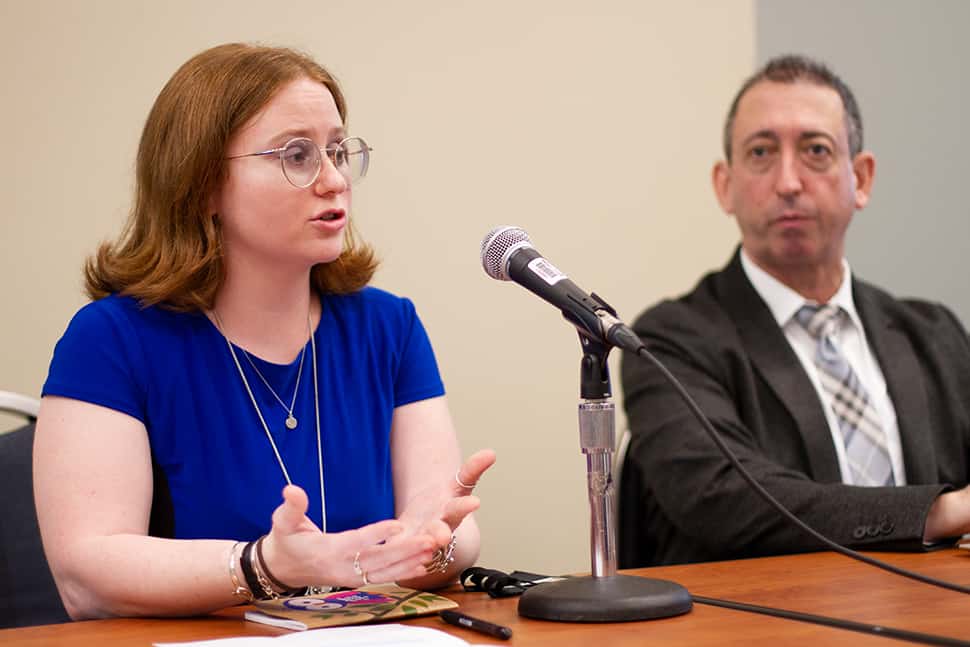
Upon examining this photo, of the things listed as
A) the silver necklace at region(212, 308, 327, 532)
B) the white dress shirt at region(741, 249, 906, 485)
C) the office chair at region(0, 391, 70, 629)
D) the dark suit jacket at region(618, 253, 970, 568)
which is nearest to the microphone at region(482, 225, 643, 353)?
the silver necklace at region(212, 308, 327, 532)

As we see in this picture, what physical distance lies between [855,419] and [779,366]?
0.63 ft

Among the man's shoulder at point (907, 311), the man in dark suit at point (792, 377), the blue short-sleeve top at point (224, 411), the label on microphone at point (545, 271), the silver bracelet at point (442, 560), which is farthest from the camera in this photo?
the man's shoulder at point (907, 311)

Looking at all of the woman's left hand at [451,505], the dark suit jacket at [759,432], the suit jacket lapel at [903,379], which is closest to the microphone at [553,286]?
the woman's left hand at [451,505]

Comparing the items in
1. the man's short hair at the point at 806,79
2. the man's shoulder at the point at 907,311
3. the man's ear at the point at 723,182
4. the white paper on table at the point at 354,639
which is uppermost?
the man's short hair at the point at 806,79

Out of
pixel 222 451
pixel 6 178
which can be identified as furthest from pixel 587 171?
pixel 222 451

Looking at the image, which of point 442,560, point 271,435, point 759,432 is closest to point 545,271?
point 442,560

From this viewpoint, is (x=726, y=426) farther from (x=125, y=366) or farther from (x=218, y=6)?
(x=218, y=6)

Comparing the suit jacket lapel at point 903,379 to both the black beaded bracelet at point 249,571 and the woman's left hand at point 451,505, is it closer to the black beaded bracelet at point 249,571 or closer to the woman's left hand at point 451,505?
the woman's left hand at point 451,505

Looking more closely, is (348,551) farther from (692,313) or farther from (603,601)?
(692,313)

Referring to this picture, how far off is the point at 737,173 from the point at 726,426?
64 cm

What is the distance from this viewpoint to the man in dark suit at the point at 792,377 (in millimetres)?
2041

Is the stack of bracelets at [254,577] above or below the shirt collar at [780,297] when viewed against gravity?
below

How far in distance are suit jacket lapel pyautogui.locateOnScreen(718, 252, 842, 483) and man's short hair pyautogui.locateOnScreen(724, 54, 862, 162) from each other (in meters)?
0.35

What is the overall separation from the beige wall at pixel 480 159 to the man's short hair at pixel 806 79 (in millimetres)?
567
